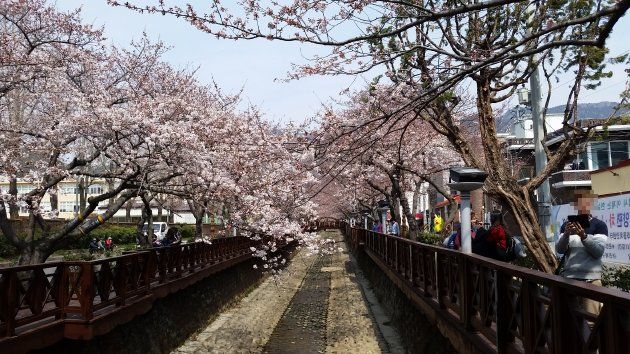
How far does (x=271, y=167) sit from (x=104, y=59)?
5788mm

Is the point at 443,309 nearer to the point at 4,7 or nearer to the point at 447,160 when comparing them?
the point at 4,7

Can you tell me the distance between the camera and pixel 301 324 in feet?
57.4

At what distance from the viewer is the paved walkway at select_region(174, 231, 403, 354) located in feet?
46.0

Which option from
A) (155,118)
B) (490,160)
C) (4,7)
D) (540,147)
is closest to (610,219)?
(540,147)

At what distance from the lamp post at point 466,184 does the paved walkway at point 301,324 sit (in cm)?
577

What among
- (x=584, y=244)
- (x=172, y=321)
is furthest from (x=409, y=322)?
(x=584, y=244)

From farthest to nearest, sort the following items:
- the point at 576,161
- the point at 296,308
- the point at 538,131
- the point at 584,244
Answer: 1. the point at 576,161
2. the point at 296,308
3. the point at 538,131
4. the point at 584,244

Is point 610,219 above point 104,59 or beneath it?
beneath

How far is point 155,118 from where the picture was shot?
12430mm

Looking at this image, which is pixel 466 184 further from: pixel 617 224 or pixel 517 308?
pixel 617 224

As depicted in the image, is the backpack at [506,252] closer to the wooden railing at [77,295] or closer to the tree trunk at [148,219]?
the wooden railing at [77,295]

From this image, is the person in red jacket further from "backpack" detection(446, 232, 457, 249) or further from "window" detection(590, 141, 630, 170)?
"window" detection(590, 141, 630, 170)

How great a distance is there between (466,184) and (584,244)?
9.02ft

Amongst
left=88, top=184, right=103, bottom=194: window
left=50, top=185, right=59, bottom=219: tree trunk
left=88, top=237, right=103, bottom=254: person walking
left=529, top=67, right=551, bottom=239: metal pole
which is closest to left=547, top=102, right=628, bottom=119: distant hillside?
left=529, top=67, right=551, bottom=239: metal pole
